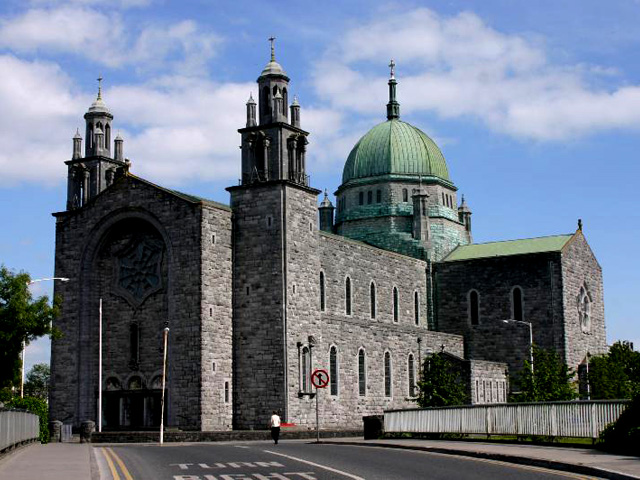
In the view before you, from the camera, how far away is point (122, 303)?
5762cm

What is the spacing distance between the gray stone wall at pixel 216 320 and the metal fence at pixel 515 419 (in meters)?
14.4

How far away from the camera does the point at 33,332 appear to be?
47.4m

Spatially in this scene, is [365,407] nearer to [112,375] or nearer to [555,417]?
[112,375]

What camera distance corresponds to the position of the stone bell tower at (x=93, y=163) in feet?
201

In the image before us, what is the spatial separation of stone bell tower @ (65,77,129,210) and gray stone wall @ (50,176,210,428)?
1878 mm

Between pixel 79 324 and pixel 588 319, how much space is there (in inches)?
1474

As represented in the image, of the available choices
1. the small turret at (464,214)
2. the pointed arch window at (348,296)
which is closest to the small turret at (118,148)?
the pointed arch window at (348,296)

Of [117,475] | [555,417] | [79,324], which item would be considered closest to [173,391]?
[79,324]

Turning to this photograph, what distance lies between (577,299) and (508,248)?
6595mm

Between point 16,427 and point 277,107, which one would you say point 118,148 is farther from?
point 16,427

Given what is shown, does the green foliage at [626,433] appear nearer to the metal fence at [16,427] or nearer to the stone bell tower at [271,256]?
the metal fence at [16,427]

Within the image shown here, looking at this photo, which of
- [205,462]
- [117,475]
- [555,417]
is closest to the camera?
[117,475]

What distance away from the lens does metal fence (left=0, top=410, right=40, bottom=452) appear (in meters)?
28.3

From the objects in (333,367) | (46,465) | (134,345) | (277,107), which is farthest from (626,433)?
(134,345)
